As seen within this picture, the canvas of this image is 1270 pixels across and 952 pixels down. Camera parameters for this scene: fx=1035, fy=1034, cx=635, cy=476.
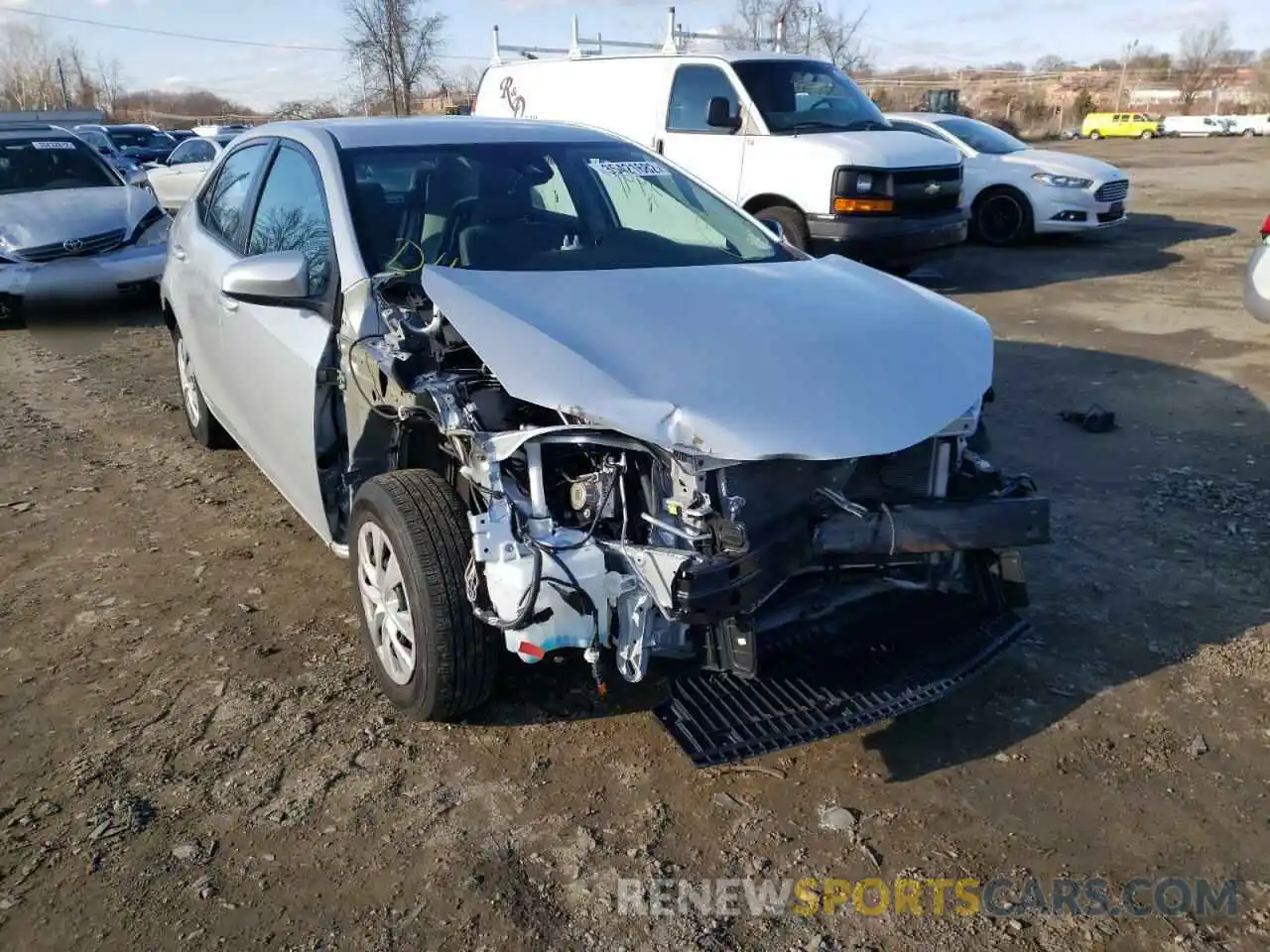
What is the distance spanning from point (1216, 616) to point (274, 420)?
3.62 meters

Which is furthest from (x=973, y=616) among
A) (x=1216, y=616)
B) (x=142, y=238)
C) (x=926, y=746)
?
(x=142, y=238)

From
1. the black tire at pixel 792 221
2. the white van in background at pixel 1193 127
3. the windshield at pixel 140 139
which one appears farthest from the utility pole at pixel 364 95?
the white van in background at pixel 1193 127

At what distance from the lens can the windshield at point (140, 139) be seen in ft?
87.4

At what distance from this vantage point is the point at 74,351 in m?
8.34

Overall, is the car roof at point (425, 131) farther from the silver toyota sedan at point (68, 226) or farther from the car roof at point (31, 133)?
the car roof at point (31, 133)

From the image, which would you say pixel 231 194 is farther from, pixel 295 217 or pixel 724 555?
pixel 724 555

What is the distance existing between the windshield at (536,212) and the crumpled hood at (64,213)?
625 centimetres

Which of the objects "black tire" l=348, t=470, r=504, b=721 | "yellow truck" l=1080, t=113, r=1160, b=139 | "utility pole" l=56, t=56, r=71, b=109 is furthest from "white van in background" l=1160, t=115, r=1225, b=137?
"utility pole" l=56, t=56, r=71, b=109

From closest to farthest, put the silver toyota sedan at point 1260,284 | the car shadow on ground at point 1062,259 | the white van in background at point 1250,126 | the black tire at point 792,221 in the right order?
1. the silver toyota sedan at point 1260,284
2. the black tire at point 792,221
3. the car shadow on ground at point 1062,259
4. the white van in background at point 1250,126

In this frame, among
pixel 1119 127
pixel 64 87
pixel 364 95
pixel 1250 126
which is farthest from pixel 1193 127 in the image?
pixel 64 87

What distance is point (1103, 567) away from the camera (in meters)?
4.25

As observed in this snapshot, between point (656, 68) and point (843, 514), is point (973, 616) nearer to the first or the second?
point (843, 514)

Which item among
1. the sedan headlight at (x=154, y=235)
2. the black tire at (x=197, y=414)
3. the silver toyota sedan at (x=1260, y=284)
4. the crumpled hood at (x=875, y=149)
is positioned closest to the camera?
the black tire at (x=197, y=414)

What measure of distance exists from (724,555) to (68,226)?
8.36 meters
